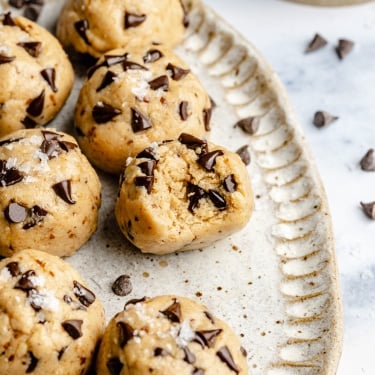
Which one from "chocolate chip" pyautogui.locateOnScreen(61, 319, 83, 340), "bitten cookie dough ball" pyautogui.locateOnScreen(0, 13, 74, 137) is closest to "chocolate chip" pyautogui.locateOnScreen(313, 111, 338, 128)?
"bitten cookie dough ball" pyautogui.locateOnScreen(0, 13, 74, 137)

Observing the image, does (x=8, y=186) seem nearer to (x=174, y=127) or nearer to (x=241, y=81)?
(x=174, y=127)

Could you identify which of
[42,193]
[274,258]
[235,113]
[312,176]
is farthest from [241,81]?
[42,193]

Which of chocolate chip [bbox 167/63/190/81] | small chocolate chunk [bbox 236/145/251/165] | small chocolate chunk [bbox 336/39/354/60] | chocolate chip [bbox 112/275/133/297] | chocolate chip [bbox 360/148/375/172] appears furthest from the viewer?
small chocolate chunk [bbox 336/39/354/60]

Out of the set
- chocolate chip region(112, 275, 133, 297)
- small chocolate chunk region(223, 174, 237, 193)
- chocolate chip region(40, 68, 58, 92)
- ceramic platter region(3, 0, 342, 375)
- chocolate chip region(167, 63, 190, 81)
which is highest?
chocolate chip region(167, 63, 190, 81)

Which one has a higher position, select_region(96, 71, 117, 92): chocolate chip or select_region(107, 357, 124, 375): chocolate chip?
select_region(96, 71, 117, 92): chocolate chip

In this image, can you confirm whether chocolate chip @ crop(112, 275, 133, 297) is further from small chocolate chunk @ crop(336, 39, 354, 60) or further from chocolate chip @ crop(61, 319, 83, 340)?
small chocolate chunk @ crop(336, 39, 354, 60)

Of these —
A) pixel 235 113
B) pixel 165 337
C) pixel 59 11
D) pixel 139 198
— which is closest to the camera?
pixel 165 337
